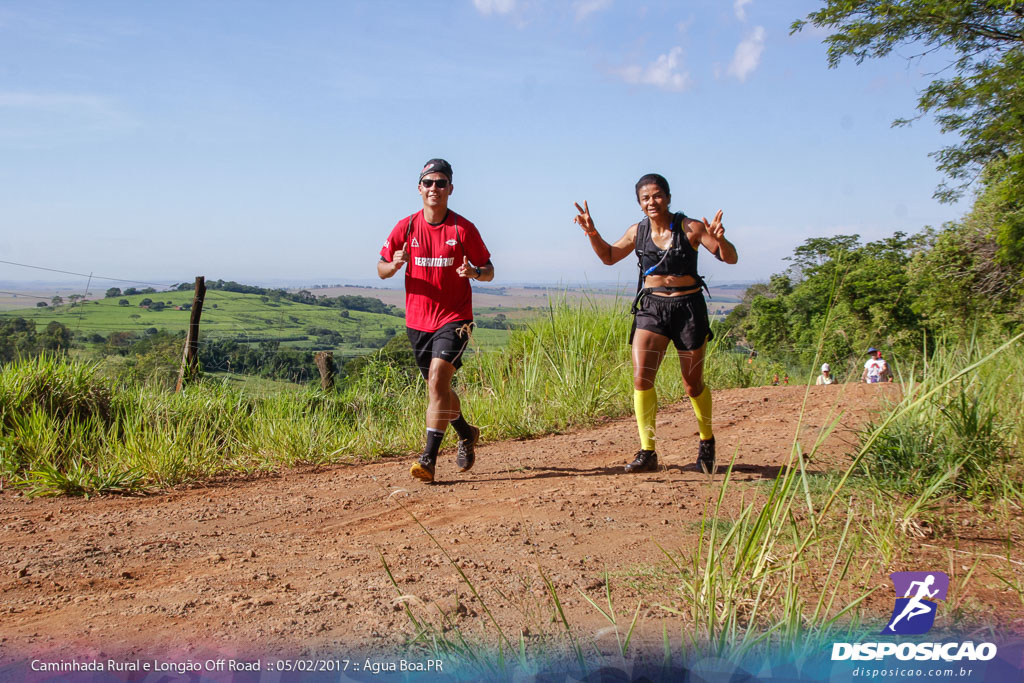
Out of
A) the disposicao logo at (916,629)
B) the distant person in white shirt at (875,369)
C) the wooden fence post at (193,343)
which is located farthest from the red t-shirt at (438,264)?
the distant person in white shirt at (875,369)

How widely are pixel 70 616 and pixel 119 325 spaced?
8849 millimetres

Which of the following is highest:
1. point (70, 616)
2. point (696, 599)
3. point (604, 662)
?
point (696, 599)

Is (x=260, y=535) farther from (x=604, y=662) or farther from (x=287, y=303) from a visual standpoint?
(x=287, y=303)

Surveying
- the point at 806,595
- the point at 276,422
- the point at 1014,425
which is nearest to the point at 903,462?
the point at 1014,425

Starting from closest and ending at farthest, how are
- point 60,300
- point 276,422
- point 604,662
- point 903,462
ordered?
point 604,662
point 903,462
point 276,422
point 60,300

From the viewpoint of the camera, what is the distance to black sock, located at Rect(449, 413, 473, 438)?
5.41 meters

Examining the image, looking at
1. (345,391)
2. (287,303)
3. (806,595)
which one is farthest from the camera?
(287,303)

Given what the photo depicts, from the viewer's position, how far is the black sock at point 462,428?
17.7 feet

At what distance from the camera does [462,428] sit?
5.46m

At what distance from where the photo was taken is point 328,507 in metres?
4.65

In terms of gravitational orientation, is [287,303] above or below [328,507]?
above

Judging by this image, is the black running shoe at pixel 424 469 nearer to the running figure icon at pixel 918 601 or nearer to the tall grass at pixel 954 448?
the tall grass at pixel 954 448

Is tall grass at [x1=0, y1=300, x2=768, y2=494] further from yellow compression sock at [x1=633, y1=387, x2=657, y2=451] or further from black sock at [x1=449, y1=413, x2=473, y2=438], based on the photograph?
yellow compression sock at [x1=633, y1=387, x2=657, y2=451]

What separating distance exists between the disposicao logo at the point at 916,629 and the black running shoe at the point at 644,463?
7.21ft
